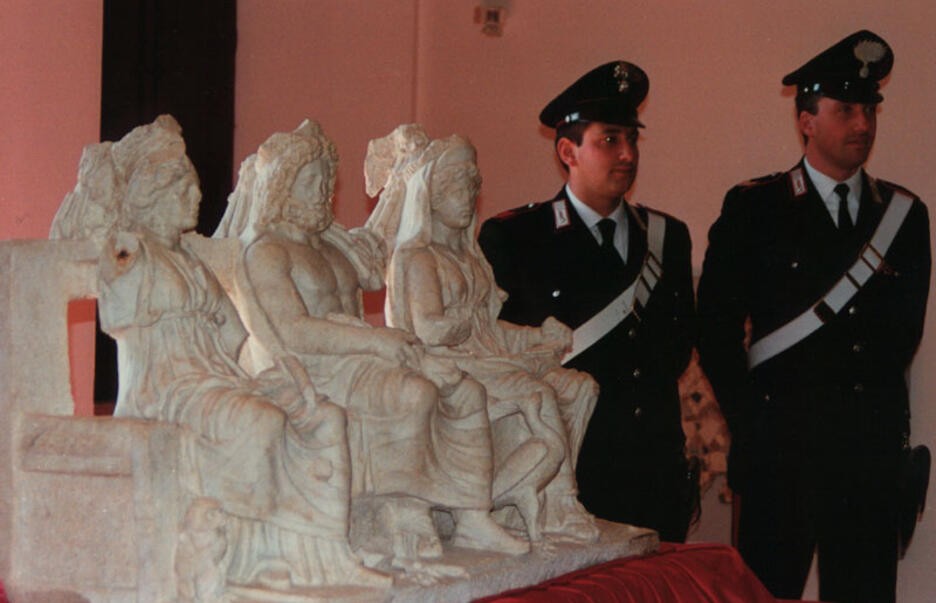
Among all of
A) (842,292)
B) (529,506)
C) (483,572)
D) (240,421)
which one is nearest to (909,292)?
(842,292)

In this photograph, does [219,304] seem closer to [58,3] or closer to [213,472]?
[213,472]

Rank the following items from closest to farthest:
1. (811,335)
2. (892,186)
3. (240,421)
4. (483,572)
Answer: (240,421) → (483,572) → (811,335) → (892,186)

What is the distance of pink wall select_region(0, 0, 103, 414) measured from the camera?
6664 mm

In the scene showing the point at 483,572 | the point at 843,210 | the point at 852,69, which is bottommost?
the point at 483,572

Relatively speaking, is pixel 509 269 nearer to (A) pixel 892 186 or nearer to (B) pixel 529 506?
(B) pixel 529 506

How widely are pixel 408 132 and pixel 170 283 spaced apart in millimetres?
1290

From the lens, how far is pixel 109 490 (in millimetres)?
4570

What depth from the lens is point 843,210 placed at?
22.0 feet

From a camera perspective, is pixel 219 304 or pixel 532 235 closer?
pixel 219 304

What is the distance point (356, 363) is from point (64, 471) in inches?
34.0

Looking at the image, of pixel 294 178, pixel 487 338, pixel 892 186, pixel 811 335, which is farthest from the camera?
pixel 892 186

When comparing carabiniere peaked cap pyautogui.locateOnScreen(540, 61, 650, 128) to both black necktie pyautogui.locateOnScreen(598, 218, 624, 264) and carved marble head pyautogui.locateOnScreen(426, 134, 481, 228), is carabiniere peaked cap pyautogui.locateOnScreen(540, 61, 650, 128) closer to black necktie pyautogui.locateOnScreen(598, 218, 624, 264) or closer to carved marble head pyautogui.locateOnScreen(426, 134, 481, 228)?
black necktie pyautogui.locateOnScreen(598, 218, 624, 264)

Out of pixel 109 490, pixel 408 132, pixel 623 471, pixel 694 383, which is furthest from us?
pixel 694 383

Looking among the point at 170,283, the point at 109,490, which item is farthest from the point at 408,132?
the point at 109,490
